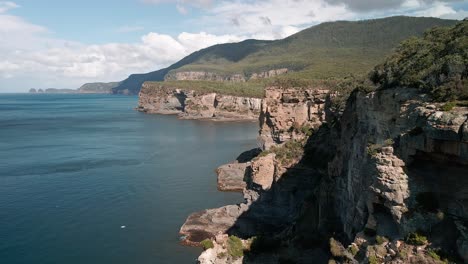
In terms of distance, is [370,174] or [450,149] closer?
[450,149]

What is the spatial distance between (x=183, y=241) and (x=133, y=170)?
97.5 feet

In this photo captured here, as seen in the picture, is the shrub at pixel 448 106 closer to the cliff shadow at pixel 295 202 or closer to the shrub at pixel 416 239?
the shrub at pixel 416 239

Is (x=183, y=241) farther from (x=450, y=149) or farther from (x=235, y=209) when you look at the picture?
(x=450, y=149)

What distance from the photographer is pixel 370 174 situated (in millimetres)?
16516

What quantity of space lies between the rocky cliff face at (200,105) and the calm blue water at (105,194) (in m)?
49.6

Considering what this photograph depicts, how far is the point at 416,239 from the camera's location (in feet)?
45.7

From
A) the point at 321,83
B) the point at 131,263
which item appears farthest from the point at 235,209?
Answer: the point at 321,83

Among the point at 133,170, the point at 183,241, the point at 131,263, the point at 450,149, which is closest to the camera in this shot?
the point at 450,149

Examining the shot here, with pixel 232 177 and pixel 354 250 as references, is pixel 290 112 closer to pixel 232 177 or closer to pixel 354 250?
pixel 232 177

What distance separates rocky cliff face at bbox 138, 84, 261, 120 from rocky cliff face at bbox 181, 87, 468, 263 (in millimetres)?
105375

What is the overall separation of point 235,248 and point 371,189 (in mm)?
11802

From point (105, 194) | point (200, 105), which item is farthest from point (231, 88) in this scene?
point (105, 194)

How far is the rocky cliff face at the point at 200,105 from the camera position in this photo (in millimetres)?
148250

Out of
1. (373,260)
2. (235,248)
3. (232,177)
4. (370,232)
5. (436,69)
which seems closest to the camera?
(373,260)
